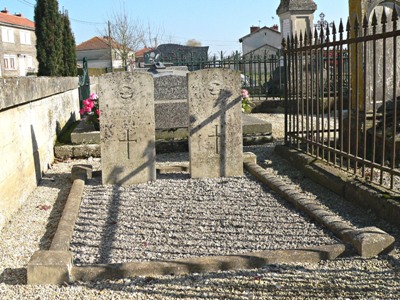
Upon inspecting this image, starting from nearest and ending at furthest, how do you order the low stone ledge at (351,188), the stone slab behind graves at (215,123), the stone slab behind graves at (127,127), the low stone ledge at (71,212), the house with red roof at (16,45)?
the low stone ledge at (71,212), the low stone ledge at (351,188), the stone slab behind graves at (127,127), the stone slab behind graves at (215,123), the house with red roof at (16,45)

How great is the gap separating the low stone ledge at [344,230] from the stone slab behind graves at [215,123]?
0.99 m

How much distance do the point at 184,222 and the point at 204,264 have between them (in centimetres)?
126

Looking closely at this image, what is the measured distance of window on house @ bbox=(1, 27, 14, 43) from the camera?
5184 centimetres

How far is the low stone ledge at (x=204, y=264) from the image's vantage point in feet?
12.0

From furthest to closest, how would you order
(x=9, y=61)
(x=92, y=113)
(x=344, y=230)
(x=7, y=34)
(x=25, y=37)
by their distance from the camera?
(x=25, y=37)
(x=9, y=61)
(x=7, y=34)
(x=92, y=113)
(x=344, y=230)

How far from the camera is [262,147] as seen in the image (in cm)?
906

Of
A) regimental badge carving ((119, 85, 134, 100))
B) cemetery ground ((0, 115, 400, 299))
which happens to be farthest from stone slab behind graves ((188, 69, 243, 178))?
cemetery ground ((0, 115, 400, 299))

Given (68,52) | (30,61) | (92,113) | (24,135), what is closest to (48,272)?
(24,135)

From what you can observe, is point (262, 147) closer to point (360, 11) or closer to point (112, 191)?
point (360, 11)

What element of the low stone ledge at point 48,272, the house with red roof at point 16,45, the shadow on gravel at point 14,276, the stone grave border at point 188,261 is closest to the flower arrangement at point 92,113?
the stone grave border at point 188,261

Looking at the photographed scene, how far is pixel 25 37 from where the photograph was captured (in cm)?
5775

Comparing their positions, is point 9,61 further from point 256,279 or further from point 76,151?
point 256,279

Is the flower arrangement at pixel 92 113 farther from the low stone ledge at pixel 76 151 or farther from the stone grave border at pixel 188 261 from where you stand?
the stone grave border at pixel 188 261

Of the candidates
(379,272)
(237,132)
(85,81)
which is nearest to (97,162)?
(237,132)
